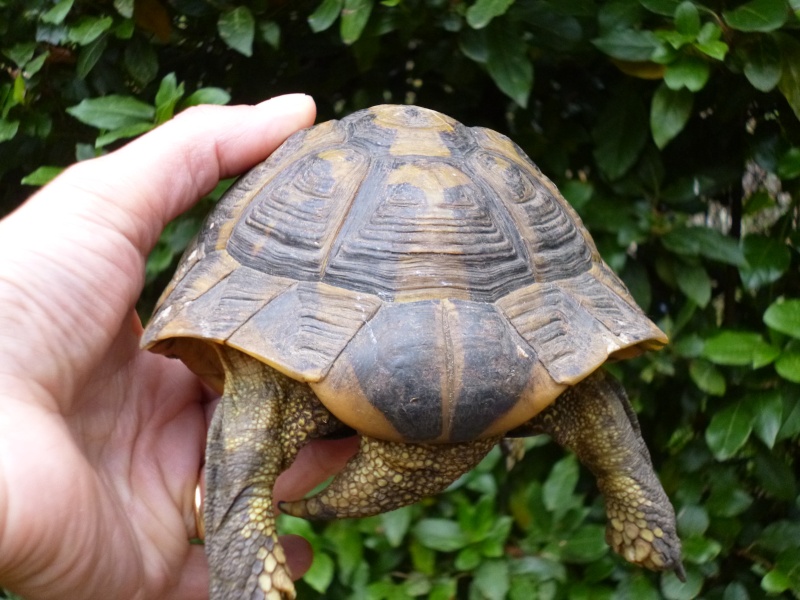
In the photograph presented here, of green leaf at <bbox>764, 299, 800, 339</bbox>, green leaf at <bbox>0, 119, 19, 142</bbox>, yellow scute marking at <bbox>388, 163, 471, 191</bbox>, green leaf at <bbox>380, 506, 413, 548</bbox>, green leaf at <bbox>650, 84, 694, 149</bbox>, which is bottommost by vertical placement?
green leaf at <bbox>380, 506, 413, 548</bbox>

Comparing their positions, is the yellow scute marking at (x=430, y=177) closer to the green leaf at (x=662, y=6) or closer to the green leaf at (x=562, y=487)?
the green leaf at (x=662, y=6)

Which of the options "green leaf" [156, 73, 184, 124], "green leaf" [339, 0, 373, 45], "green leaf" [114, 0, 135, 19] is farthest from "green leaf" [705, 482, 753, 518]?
"green leaf" [114, 0, 135, 19]

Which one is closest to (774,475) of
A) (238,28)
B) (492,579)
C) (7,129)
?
(492,579)

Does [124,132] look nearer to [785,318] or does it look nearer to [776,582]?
[785,318]

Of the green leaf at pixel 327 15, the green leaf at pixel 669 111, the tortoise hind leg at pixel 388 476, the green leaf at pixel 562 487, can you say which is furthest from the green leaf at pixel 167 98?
the green leaf at pixel 562 487

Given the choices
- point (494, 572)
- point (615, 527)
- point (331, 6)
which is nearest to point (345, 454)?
point (494, 572)

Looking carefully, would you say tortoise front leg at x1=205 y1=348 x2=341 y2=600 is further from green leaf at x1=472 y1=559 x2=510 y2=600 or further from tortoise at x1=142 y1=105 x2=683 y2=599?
green leaf at x1=472 y1=559 x2=510 y2=600

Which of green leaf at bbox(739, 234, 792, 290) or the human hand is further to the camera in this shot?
green leaf at bbox(739, 234, 792, 290)
